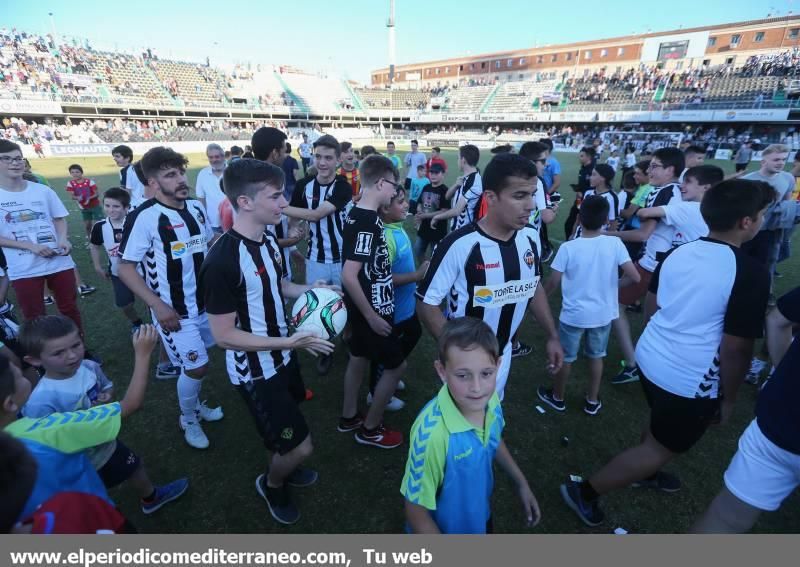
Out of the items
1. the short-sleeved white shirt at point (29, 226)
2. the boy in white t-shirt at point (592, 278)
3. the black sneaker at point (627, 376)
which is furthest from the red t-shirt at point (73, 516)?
the black sneaker at point (627, 376)

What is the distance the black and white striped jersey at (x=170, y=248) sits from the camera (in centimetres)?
324

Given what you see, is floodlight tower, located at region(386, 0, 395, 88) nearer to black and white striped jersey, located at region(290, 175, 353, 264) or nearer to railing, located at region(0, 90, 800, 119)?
railing, located at region(0, 90, 800, 119)

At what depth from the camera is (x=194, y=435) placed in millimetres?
3559

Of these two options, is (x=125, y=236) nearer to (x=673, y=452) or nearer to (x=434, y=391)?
(x=434, y=391)

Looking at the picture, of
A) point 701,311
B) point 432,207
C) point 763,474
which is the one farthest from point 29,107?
point 763,474

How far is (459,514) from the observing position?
186cm

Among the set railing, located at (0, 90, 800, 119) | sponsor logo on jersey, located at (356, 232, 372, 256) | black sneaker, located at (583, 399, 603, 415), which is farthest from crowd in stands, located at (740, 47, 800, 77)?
sponsor logo on jersey, located at (356, 232, 372, 256)

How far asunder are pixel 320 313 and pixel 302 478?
1485 mm

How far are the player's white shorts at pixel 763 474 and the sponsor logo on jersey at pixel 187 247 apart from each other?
4.10 m

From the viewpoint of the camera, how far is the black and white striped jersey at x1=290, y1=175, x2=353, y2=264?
182 inches

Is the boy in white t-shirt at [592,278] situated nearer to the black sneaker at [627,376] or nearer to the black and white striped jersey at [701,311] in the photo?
the black sneaker at [627,376]

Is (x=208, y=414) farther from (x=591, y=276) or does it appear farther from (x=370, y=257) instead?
(x=591, y=276)
